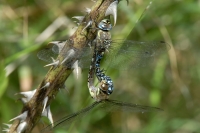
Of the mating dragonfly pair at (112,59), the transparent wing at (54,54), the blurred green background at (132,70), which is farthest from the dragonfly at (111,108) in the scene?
the blurred green background at (132,70)

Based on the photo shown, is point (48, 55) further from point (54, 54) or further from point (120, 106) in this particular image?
point (120, 106)

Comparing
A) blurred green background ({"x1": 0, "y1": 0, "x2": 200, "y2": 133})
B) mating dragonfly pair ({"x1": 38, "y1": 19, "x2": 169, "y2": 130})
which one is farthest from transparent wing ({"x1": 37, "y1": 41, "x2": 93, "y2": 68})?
blurred green background ({"x1": 0, "y1": 0, "x2": 200, "y2": 133})

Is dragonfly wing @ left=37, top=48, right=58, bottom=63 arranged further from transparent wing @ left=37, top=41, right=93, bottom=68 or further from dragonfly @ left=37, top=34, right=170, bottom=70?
dragonfly @ left=37, top=34, right=170, bottom=70

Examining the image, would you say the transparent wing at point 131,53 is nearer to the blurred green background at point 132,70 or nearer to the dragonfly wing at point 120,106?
the dragonfly wing at point 120,106

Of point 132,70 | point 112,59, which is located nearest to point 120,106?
point 112,59

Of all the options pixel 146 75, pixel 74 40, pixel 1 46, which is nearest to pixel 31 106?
pixel 74 40
